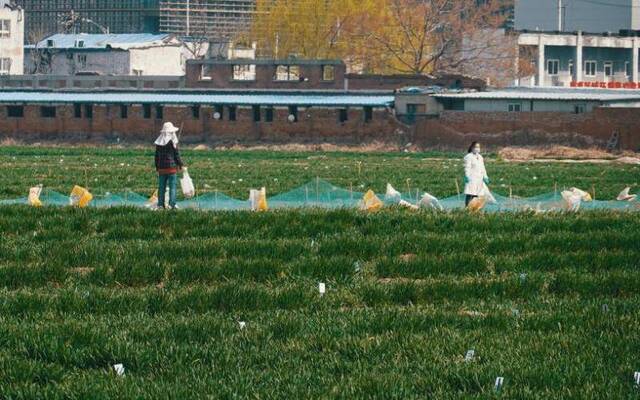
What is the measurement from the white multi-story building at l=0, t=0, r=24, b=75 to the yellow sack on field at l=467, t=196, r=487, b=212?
95.1m

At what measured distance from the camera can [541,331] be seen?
12.7 m

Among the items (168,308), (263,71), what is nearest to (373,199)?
(168,308)

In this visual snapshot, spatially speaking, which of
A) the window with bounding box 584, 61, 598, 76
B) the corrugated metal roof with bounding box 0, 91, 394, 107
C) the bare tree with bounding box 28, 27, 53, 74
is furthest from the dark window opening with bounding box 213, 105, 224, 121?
the bare tree with bounding box 28, 27, 53, 74

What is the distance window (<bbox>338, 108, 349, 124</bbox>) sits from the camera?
254 ft

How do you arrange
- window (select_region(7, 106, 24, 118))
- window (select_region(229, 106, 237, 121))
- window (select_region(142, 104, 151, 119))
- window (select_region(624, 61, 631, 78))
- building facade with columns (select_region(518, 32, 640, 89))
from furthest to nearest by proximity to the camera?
window (select_region(624, 61, 631, 78)), building facade with columns (select_region(518, 32, 640, 89)), window (select_region(7, 106, 24, 118)), window (select_region(142, 104, 151, 119)), window (select_region(229, 106, 237, 121))

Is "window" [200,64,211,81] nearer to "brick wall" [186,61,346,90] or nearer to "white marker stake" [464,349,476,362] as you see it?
"brick wall" [186,61,346,90]

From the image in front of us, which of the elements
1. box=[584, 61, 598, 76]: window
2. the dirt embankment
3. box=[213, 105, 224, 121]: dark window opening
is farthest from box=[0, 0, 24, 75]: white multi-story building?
the dirt embankment

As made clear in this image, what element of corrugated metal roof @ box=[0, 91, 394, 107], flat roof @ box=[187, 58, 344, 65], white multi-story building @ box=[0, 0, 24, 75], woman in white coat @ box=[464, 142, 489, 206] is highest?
white multi-story building @ box=[0, 0, 24, 75]

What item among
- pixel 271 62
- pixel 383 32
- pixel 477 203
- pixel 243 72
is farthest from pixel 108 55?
pixel 477 203

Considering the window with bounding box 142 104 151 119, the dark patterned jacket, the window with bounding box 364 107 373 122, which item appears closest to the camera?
the dark patterned jacket

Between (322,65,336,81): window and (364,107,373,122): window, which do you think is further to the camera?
(322,65,336,81): window

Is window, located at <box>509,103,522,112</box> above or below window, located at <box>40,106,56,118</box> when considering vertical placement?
above

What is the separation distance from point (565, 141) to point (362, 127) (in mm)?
10484

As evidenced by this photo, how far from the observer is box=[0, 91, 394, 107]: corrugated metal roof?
257 feet
